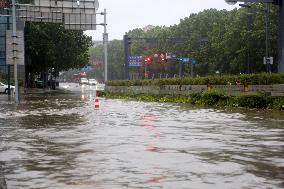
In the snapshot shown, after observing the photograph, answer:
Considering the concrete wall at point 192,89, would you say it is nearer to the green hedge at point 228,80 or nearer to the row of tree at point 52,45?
the green hedge at point 228,80

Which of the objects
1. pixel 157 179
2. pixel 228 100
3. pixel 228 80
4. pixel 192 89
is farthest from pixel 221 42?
pixel 157 179

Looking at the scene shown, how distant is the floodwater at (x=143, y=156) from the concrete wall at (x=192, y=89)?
9114mm

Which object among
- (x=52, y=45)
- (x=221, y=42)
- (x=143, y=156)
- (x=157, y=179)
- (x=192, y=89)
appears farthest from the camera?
Answer: (x=221, y=42)

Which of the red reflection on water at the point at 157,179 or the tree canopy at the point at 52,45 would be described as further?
the tree canopy at the point at 52,45

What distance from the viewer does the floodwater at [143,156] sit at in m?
7.29

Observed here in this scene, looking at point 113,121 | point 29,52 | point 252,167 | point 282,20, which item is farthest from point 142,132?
point 29,52

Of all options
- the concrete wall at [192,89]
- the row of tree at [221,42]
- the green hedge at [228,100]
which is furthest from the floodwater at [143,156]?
the row of tree at [221,42]

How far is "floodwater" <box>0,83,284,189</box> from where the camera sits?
729 centimetres

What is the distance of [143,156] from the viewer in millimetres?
9641

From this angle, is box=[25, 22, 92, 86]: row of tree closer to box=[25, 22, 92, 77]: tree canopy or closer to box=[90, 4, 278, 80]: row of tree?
box=[25, 22, 92, 77]: tree canopy

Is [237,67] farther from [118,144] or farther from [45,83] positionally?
[118,144]

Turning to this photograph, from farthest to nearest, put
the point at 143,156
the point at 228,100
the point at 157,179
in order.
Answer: the point at 228,100
the point at 143,156
the point at 157,179

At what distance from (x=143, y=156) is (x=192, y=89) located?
23813 mm

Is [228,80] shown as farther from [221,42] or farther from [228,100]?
[221,42]
